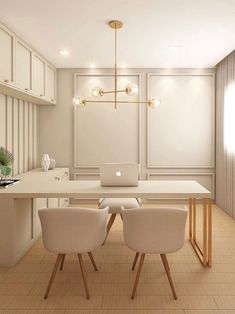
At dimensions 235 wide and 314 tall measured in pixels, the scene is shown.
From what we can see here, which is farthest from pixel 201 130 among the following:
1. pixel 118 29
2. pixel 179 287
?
pixel 179 287

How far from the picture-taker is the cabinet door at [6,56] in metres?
3.42

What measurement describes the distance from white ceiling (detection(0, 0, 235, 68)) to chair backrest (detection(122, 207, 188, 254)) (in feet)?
6.45

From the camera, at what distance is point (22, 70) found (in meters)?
4.04

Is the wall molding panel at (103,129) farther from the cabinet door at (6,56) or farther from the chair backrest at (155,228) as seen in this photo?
the chair backrest at (155,228)

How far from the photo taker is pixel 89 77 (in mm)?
5855

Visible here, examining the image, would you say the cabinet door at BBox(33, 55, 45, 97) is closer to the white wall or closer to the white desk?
the white wall

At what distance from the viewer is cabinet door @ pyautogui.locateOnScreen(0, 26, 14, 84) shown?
3.42 metres

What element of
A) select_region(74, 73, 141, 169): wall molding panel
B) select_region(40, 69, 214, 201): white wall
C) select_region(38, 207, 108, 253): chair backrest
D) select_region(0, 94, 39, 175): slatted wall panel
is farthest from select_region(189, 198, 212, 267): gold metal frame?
select_region(0, 94, 39, 175): slatted wall panel

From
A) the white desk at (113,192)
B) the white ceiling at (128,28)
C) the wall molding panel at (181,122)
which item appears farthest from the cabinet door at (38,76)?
the wall molding panel at (181,122)

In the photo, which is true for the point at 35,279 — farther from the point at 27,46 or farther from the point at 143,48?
the point at 143,48

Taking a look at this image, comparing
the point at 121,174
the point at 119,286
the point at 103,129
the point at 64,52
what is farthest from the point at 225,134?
the point at 119,286

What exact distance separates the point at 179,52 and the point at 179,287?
333 centimetres

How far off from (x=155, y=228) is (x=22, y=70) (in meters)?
2.74

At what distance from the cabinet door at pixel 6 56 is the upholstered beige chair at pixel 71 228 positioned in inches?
69.6
